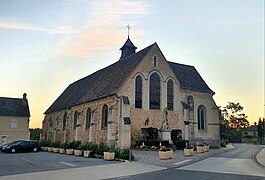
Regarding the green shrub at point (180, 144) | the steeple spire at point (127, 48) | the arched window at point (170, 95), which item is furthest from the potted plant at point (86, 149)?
the steeple spire at point (127, 48)

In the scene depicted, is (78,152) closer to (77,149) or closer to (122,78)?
(77,149)

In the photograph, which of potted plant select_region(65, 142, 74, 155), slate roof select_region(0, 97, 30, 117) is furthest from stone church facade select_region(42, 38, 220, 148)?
slate roof select_region(0, 97, 30, 117)

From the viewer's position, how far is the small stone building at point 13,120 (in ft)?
133

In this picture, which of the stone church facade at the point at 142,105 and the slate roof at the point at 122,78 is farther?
the slate roof at the point at 122,78

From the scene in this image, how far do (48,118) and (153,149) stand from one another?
1064 inches

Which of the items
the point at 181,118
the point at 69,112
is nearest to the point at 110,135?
the point at 181,118

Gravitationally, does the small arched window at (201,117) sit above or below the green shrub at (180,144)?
above

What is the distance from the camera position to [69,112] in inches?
1483

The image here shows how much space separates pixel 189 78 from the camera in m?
36.2

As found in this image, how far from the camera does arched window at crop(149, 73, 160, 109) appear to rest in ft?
96.9

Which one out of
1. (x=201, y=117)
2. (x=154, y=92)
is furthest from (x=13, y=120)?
(x=201, y=117)

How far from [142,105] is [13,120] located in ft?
77.5

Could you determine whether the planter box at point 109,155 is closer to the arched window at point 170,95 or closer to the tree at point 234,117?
the arched window at point 170,95

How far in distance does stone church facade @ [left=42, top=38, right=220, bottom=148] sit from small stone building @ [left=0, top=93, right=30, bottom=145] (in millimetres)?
8841
